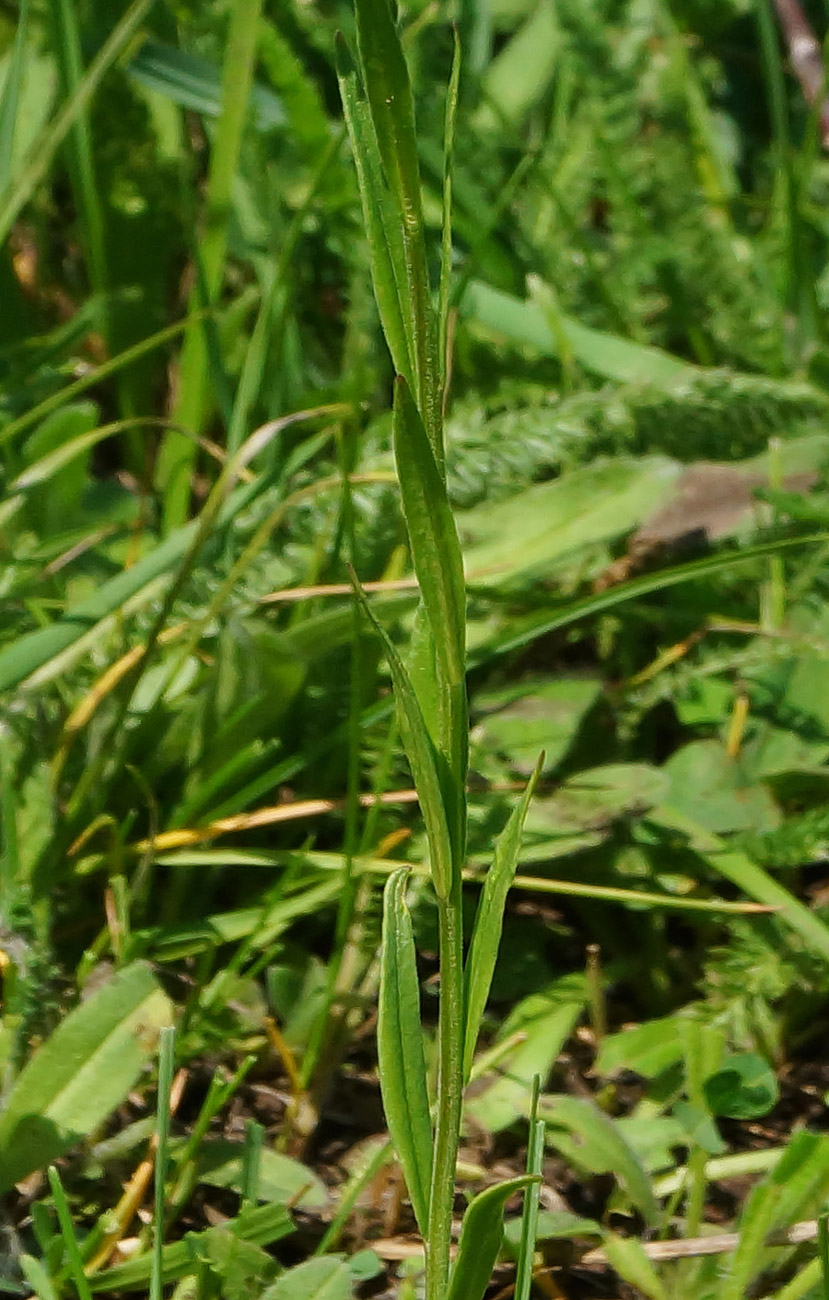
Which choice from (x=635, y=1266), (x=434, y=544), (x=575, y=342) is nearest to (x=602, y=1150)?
(x=635, y=1266)

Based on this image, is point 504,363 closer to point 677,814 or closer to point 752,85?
point 677,814

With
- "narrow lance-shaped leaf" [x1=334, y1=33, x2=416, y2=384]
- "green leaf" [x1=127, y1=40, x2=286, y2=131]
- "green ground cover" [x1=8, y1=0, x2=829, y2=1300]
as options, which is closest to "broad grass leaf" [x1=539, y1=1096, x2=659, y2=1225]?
"green ground cover" [x1=8, y1=0, x2=829, y2=1300]

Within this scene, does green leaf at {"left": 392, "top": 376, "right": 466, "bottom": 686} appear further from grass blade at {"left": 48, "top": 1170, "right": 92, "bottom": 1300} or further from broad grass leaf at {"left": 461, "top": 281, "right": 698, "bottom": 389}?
broad grass leaf at {"left": 461, "top": 281, "right": 698, "bottom": 389}

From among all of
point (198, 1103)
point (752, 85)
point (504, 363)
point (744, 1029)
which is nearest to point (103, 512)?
point (504, 363)

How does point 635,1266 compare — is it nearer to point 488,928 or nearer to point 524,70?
point 488,928

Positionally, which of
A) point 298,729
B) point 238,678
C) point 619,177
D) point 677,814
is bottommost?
point 677,814

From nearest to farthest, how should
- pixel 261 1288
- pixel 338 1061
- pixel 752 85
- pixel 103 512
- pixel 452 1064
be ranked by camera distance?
pixel 452 1064, pixel 261 1288, pixel 338 1061, pixel 103 512, pixel 752 85
